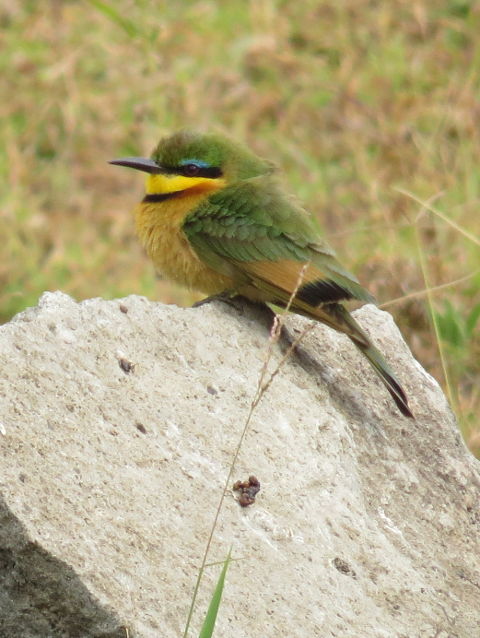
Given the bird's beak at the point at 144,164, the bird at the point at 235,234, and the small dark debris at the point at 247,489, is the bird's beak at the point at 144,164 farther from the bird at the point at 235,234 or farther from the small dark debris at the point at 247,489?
the small dark debris at the point at 247,489

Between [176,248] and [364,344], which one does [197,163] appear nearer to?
[176,248]

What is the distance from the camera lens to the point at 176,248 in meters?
4.26

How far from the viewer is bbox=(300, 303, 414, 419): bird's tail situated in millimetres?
3727

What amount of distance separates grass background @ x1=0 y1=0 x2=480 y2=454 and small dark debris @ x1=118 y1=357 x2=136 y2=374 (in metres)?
3.01

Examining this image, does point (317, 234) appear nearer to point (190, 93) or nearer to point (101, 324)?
point (101, 324)

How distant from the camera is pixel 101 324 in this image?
10.7 ft

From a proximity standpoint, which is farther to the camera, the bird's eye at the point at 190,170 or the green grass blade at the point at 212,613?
the bird's eye at the point at 190,170

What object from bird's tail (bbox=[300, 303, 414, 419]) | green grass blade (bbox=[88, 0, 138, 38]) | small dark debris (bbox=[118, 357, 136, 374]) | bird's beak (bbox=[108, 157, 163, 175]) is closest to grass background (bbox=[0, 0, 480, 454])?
green grass blade (bbox=[88, 0, 138, 38])

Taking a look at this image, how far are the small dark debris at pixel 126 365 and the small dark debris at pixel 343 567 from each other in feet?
2.19

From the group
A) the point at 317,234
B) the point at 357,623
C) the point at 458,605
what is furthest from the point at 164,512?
the point at 317,234

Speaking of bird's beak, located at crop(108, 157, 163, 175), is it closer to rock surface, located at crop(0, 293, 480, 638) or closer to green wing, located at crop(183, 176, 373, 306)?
green wing, located at crop(183, 176, 373, 306)

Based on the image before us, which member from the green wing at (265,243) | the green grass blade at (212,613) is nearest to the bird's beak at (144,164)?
the green wing at (265,243)

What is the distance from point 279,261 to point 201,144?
1.90 feet

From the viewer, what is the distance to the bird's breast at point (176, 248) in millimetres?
4230
